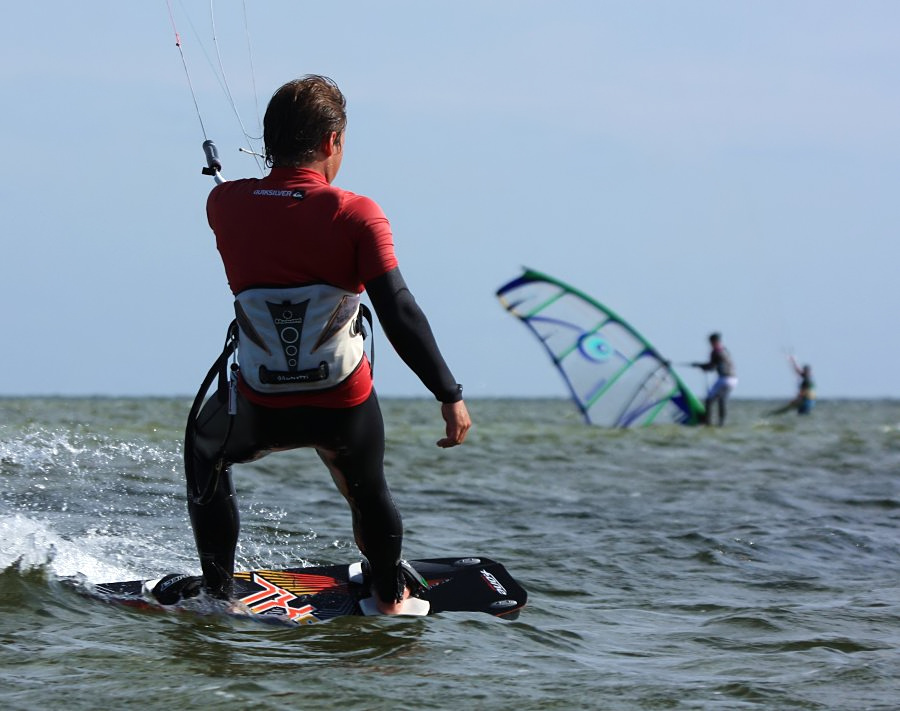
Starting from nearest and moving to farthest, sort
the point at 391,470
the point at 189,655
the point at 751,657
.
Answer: the point at 189,655, the point at 751,657, the point at 391,470

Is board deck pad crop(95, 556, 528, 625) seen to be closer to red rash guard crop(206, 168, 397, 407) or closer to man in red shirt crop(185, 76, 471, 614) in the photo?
man in red shirt crop(185, 76, 471, 614)

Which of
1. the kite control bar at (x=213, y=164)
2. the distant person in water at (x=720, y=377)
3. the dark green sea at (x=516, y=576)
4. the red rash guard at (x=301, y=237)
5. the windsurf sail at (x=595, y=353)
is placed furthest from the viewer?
the distant person in water at (x=720, y=377)

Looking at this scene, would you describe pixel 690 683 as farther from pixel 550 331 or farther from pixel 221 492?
pixel 550 331

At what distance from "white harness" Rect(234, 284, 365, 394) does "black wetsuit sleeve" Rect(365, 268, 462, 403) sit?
116mm

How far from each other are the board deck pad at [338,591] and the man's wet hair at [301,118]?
1498 millimetres

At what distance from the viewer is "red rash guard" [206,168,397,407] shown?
3.06 metres

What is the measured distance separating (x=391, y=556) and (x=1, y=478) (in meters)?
4.02

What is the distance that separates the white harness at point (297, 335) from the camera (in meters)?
3.13

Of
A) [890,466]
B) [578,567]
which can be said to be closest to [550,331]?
[890,466]

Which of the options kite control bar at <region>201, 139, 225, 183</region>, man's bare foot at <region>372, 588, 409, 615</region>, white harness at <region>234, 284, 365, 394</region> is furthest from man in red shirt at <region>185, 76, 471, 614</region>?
man's bare foot at <region>372, 588, 409, 615</region>

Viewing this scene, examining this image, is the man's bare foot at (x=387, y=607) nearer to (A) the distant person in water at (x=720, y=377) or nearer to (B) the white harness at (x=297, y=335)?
(B) the white harness at (x=297, y=335)

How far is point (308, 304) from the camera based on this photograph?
10.2ft

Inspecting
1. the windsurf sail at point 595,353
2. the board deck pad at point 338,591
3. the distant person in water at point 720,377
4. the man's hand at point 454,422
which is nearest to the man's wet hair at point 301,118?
the man's hand at point 454,422

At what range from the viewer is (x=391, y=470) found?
968 centimetres
